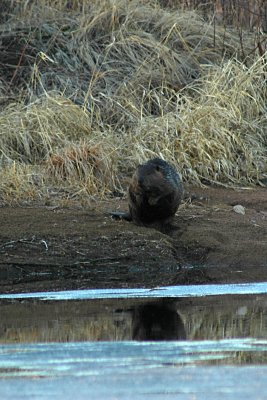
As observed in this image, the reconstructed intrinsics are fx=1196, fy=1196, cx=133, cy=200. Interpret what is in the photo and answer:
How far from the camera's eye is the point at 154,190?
1034 cm

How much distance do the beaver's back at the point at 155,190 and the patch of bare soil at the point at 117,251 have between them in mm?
223

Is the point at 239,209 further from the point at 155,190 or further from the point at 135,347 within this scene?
the point at 135,347

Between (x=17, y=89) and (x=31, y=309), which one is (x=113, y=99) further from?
(x=31, y=309)

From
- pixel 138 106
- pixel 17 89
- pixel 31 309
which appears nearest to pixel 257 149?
pixel 138 106

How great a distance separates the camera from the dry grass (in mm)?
12883

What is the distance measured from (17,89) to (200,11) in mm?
3285

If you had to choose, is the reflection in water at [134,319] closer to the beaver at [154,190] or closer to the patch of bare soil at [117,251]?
the patch of bare soil at [117,251]

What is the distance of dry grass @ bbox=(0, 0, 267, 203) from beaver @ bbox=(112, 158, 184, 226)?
1.66m

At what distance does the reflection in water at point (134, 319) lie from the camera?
712cm

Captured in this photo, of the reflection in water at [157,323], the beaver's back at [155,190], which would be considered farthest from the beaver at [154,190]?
the reflection in water at [157,323]

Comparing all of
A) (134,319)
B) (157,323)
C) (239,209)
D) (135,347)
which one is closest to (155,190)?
(239,209)

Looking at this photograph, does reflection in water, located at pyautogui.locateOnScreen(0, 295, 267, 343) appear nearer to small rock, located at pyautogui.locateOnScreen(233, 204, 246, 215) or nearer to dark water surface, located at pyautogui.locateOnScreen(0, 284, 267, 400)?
dark water surface, located at pyautogui.locateOnScreen(0, 284, 267, 400)

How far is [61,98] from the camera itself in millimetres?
14164

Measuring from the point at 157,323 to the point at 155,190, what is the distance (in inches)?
115
